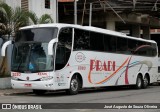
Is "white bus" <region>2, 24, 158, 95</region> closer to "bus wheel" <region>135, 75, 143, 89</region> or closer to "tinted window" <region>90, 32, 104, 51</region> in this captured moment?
"tinted window" <region>90, 32, 104, 51</region>

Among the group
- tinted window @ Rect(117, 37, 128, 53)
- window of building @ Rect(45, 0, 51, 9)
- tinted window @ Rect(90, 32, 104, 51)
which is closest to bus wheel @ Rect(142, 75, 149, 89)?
tinted window @ Rect(117, 37, 128, 53)

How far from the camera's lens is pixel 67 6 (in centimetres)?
4056

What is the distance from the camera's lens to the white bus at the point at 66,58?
2042cm

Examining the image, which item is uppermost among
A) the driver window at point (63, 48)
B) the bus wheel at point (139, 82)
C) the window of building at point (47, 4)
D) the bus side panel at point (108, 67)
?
the window of building at point (47, 4)

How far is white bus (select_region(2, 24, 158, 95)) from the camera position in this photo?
20.4m

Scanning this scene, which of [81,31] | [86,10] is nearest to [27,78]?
[81,31]

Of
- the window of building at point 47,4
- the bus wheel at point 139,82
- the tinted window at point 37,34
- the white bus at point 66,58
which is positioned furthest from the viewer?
the window of building at point 47,4

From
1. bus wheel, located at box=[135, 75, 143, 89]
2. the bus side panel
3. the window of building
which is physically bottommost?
bus wheel, located at box=[135, 75, 143, 89]

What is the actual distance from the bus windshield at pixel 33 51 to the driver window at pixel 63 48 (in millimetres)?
431

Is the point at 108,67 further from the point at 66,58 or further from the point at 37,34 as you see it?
the point at 37,34

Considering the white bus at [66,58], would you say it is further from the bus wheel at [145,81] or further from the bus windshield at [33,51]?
the bus wheel at [145,81]

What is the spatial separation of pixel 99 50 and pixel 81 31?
7.18 feet

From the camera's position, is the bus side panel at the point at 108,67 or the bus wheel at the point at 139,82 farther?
the bus wheel at the point at 139,82

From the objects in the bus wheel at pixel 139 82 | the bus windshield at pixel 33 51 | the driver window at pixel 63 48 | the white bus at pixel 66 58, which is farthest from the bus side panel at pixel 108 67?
the bus windshield at pixel 33 51
